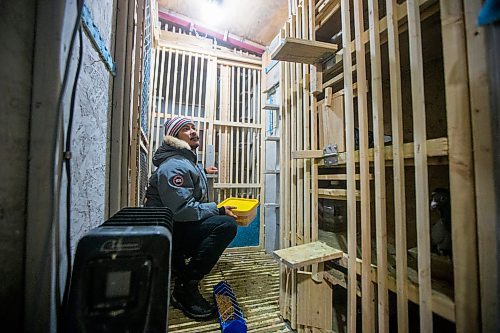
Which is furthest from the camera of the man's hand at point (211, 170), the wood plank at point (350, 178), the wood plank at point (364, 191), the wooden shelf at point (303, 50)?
the man's hand at point (211, 170)

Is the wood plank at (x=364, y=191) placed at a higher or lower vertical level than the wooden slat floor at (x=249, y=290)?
higher

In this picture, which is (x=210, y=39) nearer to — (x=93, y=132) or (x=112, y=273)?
(x=93, y=132)

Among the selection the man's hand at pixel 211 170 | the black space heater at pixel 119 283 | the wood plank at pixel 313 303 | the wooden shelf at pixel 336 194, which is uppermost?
the man's hand at pixel 211 170

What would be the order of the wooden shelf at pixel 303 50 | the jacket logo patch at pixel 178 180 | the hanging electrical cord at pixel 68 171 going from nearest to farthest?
1. the hanging electrical cord at pixel 68 171
2. the wooden shelf at pixel 303 50
3. the jacket logo patch at pixel 178 180

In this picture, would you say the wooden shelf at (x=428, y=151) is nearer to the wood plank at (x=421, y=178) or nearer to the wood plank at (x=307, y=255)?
the wood plank at (x=421, y=178)

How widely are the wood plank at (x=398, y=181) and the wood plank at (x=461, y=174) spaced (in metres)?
0.18

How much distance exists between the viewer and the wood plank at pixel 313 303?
1362 mm

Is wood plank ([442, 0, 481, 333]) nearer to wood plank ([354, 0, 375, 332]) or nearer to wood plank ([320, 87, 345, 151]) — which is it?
wood plank ([354, 0, 375, 332])

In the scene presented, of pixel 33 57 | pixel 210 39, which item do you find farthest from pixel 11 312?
pixel 210 39

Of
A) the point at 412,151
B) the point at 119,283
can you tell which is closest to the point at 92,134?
the point at 119,283

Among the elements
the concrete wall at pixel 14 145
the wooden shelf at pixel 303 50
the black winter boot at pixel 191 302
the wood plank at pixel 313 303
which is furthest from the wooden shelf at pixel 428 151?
the black winter boot at pixel 191 302

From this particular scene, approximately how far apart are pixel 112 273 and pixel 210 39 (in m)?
3.71

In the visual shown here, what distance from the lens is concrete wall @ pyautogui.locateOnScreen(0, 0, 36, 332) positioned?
0.46 metres

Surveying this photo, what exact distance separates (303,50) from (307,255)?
1.21 metres
